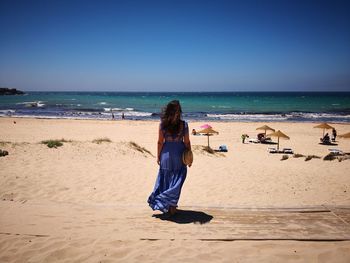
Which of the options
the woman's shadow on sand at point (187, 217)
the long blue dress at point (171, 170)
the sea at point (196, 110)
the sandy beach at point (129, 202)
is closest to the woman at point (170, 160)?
the long blue dress at point (171, 170)

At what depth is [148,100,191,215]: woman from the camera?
163 inches

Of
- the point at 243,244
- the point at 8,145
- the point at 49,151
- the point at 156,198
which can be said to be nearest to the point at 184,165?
the point at 156,198

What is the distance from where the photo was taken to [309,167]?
11375mm

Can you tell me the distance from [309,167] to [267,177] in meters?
3.04

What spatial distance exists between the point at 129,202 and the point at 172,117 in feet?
10.8

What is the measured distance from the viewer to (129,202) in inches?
255

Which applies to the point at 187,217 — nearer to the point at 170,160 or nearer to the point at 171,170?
the point at 171,170

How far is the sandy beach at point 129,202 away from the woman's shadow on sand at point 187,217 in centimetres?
13

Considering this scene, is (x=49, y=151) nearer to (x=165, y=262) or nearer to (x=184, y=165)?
(x=184, y=165)

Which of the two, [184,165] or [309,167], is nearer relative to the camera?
[184,165]

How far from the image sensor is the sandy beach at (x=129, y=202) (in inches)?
134

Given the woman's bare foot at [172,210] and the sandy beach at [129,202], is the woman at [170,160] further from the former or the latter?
the sandy beach at [129,202]

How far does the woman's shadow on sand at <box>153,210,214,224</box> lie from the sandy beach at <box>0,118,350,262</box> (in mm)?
A: 130

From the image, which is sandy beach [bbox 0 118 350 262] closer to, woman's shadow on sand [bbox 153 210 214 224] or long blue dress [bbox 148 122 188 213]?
woman's shadow on sand [bbox 153 210 214 224]
